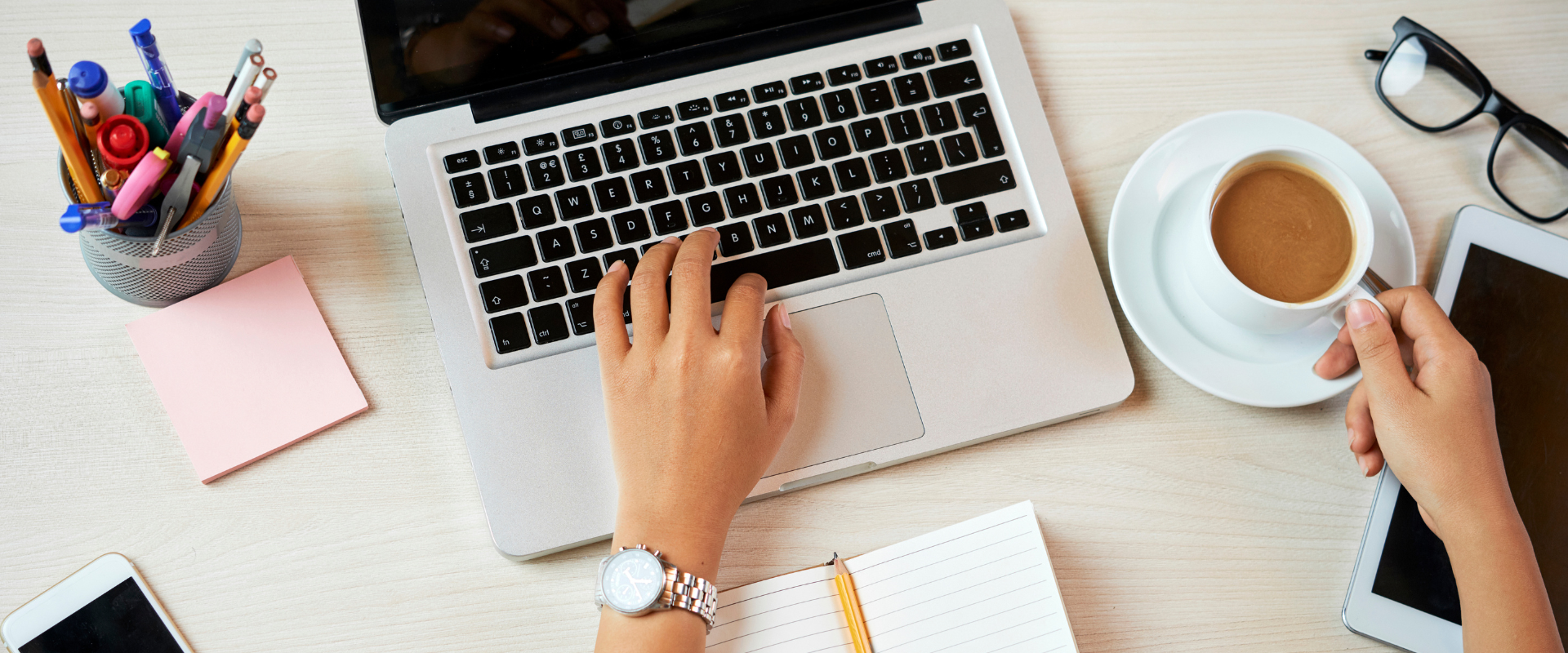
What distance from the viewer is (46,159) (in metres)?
0.69

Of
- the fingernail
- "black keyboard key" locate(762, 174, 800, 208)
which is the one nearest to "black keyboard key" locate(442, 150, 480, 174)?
"black keyboard key" locate(762, 174, 800, 208)

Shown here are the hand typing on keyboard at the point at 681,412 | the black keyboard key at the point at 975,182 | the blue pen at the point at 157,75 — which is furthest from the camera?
the black keyboard key at the point at 975,182

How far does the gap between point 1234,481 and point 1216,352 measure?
11 centimetres

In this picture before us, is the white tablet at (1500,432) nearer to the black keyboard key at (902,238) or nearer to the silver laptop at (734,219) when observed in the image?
the silver laptop at (734,219)

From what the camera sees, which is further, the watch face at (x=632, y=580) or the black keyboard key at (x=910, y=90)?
the black keyboard key at (x=910, y=90)

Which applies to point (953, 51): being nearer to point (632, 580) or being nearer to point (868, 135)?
point (868, 135)

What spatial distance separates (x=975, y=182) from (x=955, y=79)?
0.09 meters

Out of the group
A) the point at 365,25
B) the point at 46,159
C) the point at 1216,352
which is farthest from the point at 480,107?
the point at 1216,352

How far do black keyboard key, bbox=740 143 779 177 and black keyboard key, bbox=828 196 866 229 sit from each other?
0.05m

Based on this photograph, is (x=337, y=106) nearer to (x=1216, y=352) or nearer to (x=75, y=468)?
(x=75, y=468)

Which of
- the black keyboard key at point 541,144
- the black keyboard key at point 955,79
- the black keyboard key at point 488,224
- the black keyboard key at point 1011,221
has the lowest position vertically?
the black keyboard key at point 1011,221

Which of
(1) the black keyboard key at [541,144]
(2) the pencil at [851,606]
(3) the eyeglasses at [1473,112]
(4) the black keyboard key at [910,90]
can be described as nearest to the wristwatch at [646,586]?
(2) the pencil at [851,606]

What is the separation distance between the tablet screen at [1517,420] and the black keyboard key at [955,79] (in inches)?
16.8

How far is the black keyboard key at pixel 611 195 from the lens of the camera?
68 centimetres
